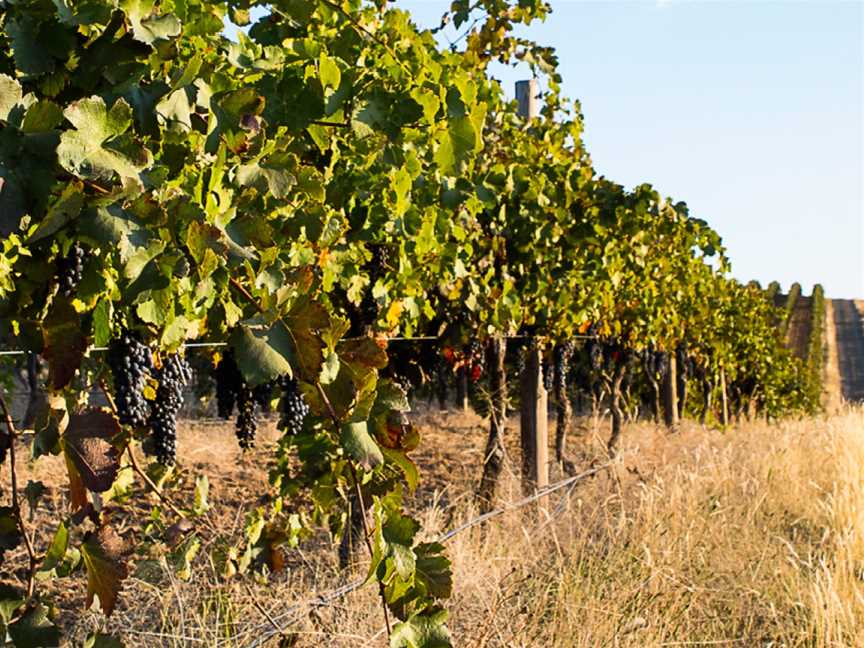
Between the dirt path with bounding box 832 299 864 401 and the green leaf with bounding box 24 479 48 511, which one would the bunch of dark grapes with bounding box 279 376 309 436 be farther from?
the dirt path with bounding box 832 299 864 401

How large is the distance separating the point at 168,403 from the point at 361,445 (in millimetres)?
2251

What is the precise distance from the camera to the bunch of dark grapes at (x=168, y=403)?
3.51 metres

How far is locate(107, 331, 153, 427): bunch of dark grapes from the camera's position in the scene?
3.01 metres

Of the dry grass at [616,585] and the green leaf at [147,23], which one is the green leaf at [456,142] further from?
the dry grass at [616,585]

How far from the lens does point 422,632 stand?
1749 mm

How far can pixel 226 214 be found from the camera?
5.57ft

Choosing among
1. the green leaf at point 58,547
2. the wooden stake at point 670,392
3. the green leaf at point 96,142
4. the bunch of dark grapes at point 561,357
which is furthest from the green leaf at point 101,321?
the wooden stake at point 670,392

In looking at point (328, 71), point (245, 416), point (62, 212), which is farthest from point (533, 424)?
point (62, 212)

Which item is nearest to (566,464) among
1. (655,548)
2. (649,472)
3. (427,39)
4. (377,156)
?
(649,472)

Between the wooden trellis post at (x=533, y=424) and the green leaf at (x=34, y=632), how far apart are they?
16.0 ft

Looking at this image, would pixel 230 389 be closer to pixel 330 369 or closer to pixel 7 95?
pixel 330 369

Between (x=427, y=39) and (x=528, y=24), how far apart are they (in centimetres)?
79

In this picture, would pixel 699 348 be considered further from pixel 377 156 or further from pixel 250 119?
pixel 250 119

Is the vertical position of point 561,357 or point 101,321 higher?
point 561,357
